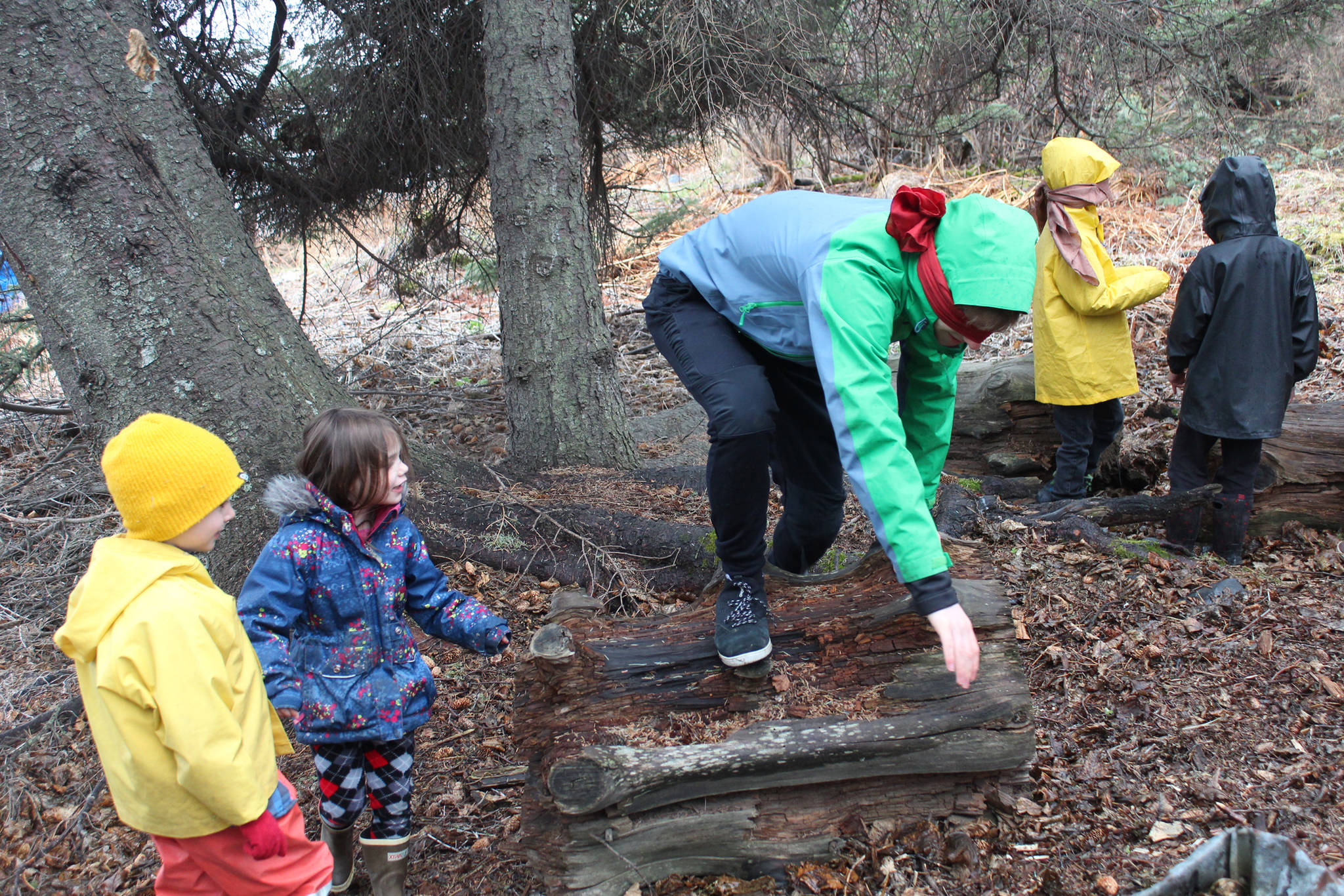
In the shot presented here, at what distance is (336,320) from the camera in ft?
35.2

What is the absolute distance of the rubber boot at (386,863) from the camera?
2449 mm

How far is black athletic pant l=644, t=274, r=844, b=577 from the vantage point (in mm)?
2514

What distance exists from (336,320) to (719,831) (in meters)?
9.81

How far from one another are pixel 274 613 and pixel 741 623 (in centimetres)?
132

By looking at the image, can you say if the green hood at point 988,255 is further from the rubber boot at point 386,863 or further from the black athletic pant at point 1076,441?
the black athletic pant at point 1076,441

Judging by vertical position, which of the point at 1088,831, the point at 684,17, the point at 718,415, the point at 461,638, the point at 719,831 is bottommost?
the point at 1088,831

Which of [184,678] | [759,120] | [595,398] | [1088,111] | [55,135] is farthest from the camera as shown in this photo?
[1088,111]

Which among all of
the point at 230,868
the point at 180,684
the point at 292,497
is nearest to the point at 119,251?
the point at 292,497

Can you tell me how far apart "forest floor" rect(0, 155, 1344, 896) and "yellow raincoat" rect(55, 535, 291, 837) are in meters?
0.93

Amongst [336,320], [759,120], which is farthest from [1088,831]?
[336,320]

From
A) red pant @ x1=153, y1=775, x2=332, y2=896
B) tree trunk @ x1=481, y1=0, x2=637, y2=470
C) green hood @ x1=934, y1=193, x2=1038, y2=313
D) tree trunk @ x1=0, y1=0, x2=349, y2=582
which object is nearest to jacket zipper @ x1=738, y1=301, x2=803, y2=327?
green hood @ x1=934, y1=193, x2=1038, y2=313

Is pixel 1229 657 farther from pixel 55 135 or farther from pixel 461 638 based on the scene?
pixel 55 135

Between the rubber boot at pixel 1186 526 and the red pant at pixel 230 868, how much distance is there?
4.44m

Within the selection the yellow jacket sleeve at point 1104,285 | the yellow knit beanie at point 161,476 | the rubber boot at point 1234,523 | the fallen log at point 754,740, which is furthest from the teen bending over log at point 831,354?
the yellow jacket sleeve at point 1104,285
